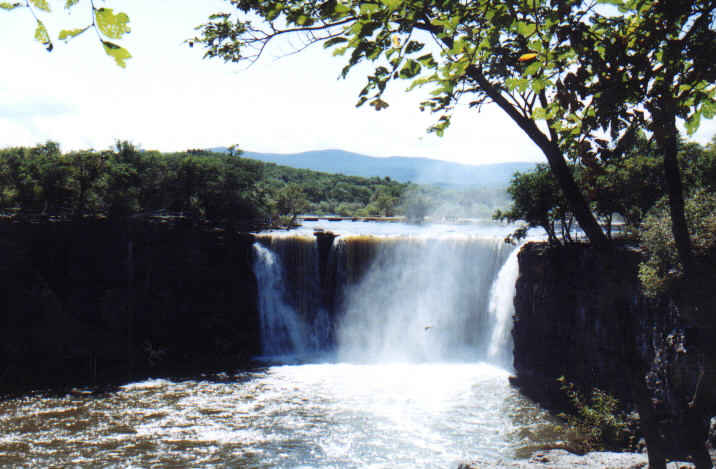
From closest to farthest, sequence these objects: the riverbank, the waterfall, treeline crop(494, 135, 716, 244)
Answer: the riverbank
treeline crop(494, 135, 716, 244)
the waterfall

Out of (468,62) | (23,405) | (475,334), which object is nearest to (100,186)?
(23,405)

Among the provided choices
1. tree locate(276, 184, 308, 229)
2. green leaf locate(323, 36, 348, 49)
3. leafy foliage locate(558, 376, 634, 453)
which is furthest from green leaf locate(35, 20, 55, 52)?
tree locate(276, 184, 308, 229)

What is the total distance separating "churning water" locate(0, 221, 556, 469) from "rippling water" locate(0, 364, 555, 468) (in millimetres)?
61

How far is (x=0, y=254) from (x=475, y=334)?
2144 cm

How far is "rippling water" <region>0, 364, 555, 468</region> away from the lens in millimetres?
14109

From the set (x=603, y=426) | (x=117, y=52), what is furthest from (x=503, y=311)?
(x=117, y=52)

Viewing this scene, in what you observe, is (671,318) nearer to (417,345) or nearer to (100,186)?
(417,345)

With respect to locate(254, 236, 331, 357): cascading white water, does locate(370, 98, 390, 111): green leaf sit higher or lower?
higher

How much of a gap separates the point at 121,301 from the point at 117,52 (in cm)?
2557

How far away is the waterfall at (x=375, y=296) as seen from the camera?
83.3ft

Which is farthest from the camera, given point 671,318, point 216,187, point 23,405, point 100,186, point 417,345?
point 216,187

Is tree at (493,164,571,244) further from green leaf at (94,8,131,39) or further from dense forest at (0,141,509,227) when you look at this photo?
green leaf at (94,8,131,39)

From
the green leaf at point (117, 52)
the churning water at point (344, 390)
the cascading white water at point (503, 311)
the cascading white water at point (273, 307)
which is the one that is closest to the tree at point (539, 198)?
the cascading white water at point (503, 311)

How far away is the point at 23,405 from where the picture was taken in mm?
18922
